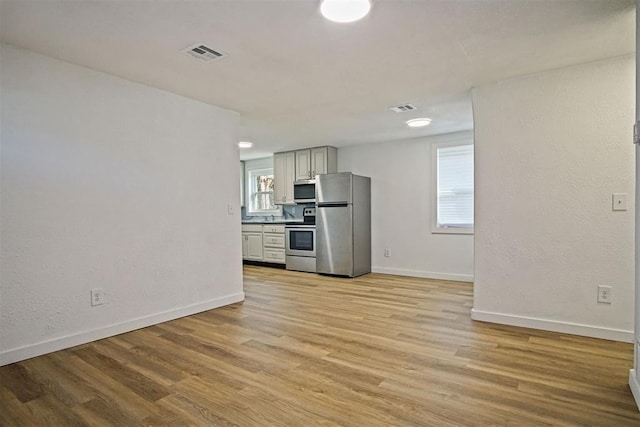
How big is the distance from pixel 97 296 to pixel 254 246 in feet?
12.8

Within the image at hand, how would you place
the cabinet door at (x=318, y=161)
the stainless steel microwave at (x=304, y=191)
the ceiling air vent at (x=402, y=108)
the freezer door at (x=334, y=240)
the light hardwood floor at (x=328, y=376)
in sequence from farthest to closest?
the stainless steel microwave at (x=304, y=191) → the cabinet door at (x=318, y=161) → the freezer door at (x=334, y=240) → the ceiling air vent at (x=402, y=108) → the light hardwood floor at (x=328, y=376)

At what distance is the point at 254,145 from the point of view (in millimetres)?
5758

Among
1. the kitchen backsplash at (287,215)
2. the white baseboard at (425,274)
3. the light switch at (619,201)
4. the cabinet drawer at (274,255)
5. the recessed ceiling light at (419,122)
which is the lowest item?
the white baseboard at (425,274)

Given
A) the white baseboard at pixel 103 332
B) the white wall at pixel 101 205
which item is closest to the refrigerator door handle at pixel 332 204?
the white wall at pixel 101 205

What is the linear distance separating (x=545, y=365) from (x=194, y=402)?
2.06 metres

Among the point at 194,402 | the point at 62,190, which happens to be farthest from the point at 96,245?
the point at 194,402

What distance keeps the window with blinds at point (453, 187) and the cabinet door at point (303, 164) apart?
81.3 inches

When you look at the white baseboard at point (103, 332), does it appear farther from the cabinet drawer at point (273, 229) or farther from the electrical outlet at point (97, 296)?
the cabinet drawer at point (273, 229)

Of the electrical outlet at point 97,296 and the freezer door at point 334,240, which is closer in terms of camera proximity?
the electrical outlet at point 97,296

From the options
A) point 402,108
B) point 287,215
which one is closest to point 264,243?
point 287,215

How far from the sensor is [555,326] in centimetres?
280

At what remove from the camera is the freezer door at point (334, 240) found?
5238mm

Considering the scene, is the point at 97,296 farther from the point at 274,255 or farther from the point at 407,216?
the point at 407,216

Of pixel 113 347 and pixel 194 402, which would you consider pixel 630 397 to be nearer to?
pixel 194 402
